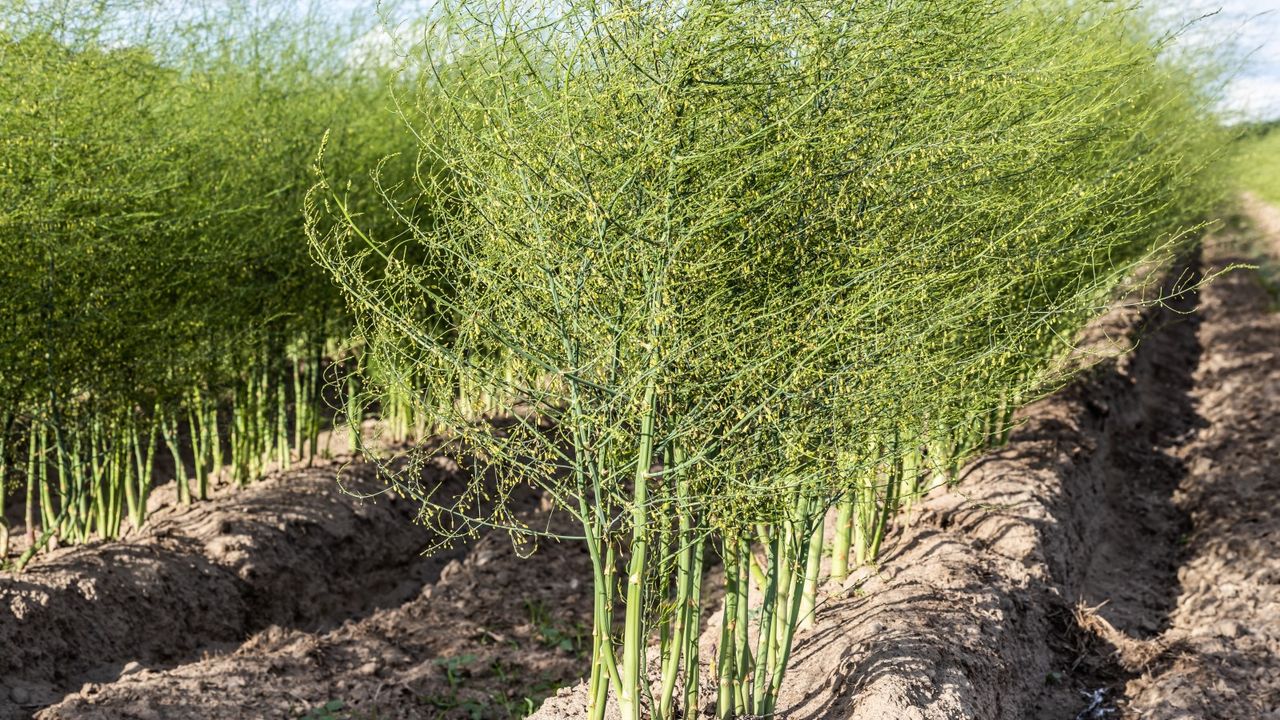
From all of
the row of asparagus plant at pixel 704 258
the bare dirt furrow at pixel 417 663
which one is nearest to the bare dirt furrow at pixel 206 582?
the bare dirt furrow at pixel 417 663

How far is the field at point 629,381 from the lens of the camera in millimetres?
3369

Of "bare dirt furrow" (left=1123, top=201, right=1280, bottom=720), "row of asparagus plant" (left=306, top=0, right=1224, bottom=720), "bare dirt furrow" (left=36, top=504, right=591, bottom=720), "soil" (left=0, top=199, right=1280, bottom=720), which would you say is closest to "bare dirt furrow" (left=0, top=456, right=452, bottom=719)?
"soil" (left=0, top=199, right=1280, bottom=720)

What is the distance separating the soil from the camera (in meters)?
4.99

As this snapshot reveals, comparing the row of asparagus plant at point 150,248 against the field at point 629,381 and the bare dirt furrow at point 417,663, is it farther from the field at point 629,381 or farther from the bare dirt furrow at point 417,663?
the bare dirt furrow at point 417,663

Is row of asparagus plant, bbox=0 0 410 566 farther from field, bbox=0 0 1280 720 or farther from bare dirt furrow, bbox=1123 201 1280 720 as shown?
bare dirt furrow, bbox=1123 201 1280 720

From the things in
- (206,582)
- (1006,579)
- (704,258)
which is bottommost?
(206,582)

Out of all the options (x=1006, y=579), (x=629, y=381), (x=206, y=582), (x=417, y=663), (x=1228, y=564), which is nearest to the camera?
(x=629, y=381)

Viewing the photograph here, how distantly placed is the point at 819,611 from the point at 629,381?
8.03ft

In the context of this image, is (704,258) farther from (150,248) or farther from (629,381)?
(150,248)

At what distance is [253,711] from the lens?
17.3 feet

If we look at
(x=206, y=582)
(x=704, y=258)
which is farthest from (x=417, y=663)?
(x=704, y=258)

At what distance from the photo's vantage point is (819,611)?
17.3 ft

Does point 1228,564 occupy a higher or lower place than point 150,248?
lower

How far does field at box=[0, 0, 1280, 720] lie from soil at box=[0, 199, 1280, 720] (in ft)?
0.10
